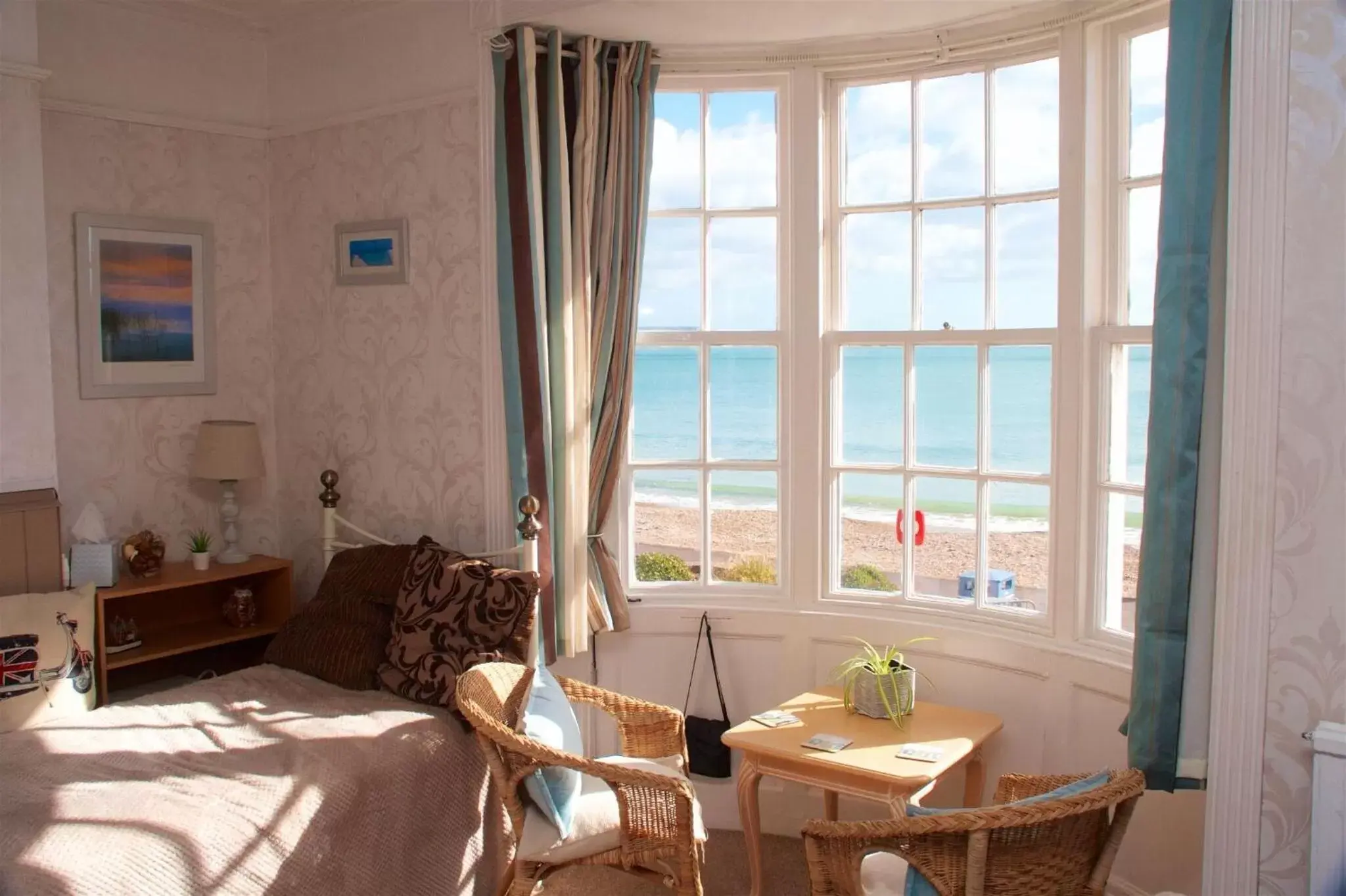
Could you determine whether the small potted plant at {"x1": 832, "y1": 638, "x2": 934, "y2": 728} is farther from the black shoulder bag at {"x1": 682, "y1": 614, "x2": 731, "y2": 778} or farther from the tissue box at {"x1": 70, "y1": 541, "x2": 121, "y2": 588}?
the tissue box at {"x1": 70, "y1": 541, "x2": 121, "y2": 588}

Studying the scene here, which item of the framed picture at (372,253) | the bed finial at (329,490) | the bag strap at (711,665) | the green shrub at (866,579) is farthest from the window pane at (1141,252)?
the bed finial at (329,490)

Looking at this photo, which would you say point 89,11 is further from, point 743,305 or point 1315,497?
point 1315,497

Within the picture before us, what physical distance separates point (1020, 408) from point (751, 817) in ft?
5.11

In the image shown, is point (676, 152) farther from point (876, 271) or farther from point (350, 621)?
point (350, 621)

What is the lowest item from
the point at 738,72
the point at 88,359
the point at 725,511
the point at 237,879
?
the point at 237,879

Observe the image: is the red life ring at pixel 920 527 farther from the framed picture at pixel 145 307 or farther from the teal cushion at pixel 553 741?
the framed picture at pixel 145 307

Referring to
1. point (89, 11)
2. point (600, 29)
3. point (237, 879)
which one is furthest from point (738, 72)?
point (237, 879)

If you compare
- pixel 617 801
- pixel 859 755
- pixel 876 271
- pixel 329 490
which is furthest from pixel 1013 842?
pixel 329 490

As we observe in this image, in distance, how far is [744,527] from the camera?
160 inches

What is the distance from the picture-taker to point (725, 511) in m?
4.05

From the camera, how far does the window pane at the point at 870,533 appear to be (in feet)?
12.7

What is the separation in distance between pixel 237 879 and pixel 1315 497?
2512 mm

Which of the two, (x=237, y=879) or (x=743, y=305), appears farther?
→ (x=743, y=305)

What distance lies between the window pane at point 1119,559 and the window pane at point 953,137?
1.13 metres
